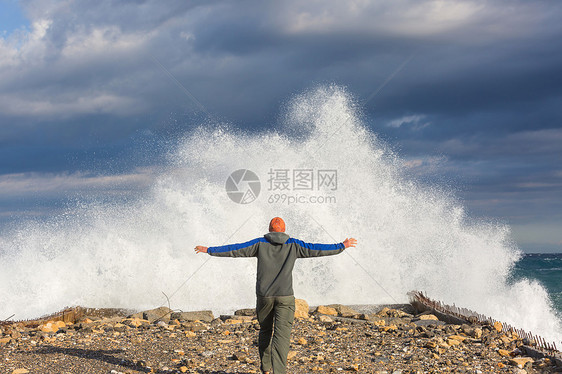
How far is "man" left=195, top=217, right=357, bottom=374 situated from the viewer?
5875mm

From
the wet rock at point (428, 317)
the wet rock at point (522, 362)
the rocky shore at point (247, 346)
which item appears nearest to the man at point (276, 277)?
the rocky shore at point (247, 346)

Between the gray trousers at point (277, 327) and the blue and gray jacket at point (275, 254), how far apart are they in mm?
90

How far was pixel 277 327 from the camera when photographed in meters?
5.88

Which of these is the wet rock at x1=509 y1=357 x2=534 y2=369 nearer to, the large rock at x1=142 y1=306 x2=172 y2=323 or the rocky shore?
the rocky shore

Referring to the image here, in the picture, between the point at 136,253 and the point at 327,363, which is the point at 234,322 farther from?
the point at 136,253

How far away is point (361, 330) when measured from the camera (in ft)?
31.2

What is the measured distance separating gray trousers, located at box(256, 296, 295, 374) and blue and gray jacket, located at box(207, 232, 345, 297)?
90mm

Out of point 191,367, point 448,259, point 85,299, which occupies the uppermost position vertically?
point 448,259

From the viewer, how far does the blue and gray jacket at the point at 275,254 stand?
5887 millimetres

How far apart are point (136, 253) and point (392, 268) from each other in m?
7.95

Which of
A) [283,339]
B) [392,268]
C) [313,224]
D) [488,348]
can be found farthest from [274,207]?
[283,339]

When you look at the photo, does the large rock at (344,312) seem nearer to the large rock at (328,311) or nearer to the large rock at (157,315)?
the large rock at (328,311)

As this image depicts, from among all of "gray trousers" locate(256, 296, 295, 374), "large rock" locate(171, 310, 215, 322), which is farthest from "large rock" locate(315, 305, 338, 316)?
"gray trousers" locate(256, 296, 295, 374)

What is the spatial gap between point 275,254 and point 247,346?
9.16 feet
